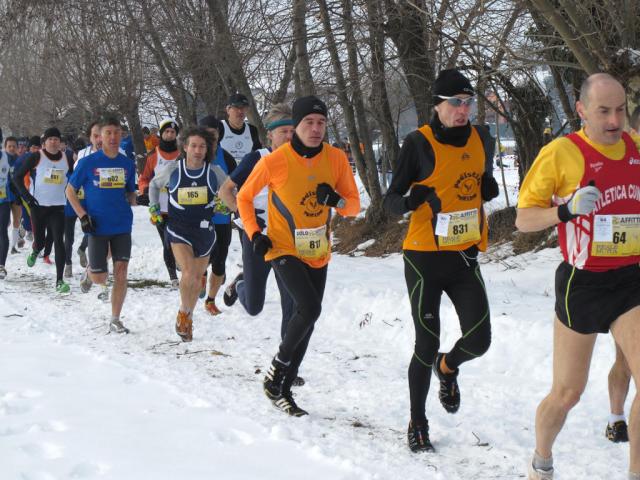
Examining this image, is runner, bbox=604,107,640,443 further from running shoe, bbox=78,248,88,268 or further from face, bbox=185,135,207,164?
running shoe, bbox=78,248,88,268

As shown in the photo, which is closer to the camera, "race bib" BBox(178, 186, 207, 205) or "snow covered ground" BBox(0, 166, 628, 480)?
"snow covered ground" BBox(0, 166, 628, 480)

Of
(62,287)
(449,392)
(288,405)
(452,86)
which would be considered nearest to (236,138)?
(62,287)

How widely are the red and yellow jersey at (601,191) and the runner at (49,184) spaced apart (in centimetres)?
804

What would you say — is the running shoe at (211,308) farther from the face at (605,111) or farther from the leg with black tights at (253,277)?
the face at (605,111)

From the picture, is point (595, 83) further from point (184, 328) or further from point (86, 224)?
point (86, 224)

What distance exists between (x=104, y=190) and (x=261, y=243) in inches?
130

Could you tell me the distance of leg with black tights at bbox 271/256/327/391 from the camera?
197 inches

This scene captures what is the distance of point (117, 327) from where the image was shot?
297 inches

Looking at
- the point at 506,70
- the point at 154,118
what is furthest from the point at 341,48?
the point at 154,118

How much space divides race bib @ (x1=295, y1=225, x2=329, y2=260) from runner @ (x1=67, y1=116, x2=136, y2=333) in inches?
123

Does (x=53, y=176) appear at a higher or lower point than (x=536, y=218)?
higher

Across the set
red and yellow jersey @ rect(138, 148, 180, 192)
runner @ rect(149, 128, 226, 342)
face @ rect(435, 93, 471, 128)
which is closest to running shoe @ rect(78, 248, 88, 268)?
red and yellow jersey @ rect(138, 148, 180, 192)

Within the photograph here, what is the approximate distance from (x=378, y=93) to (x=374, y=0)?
3025 millimetres

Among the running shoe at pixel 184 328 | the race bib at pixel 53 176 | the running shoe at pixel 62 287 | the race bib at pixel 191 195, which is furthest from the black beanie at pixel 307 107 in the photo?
the race bib at pixel 53 176
